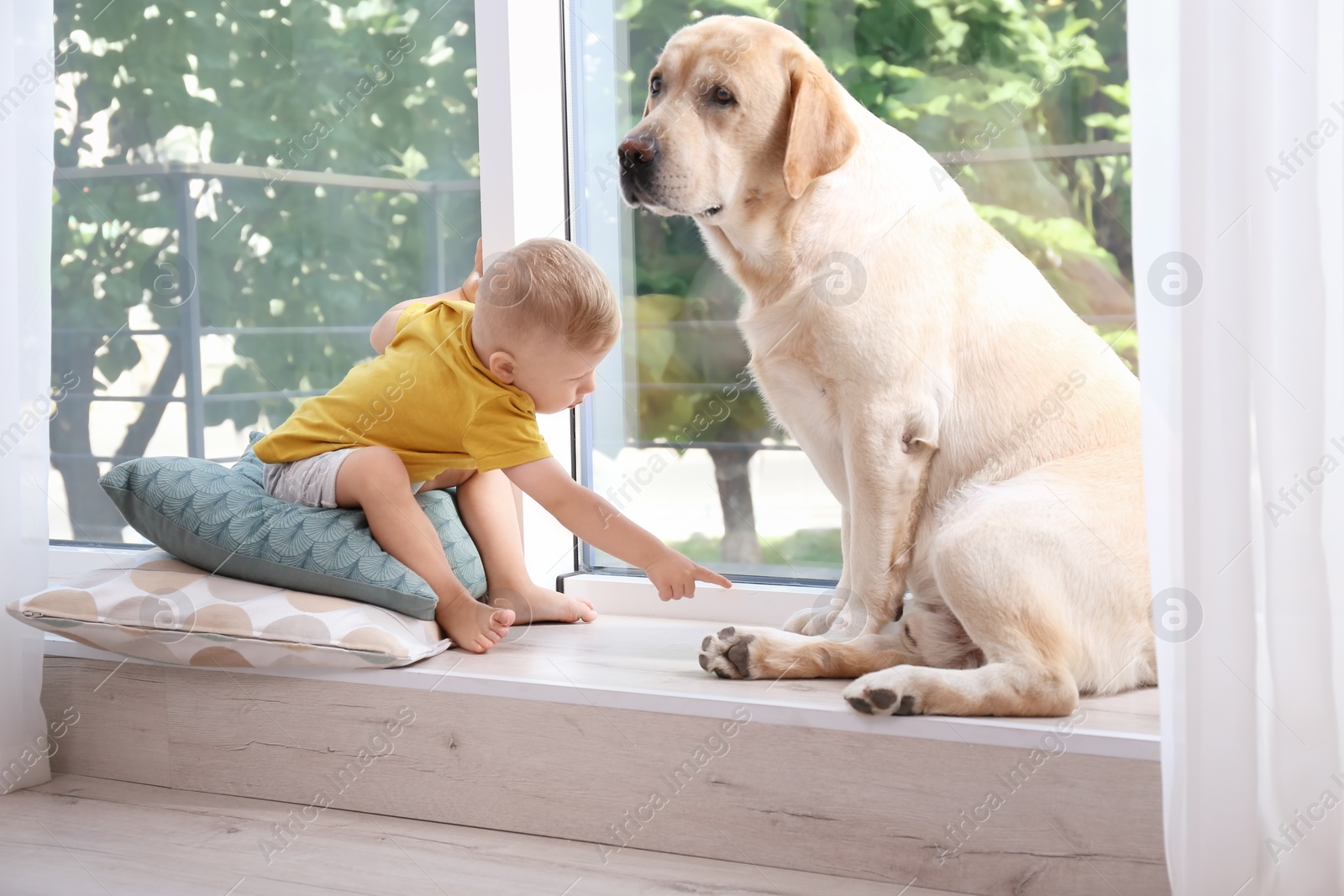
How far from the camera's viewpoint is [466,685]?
1.54m

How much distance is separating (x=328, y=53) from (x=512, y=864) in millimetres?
2017

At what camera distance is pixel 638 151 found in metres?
1.48

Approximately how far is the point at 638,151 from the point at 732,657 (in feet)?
2.34

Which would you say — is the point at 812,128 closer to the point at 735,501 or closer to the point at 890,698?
the point at 890,698

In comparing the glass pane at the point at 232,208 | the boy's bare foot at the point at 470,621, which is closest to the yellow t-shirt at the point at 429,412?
the boy's bare foot at the point at 470,621

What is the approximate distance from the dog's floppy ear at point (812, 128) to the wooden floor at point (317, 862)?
0.92 metres

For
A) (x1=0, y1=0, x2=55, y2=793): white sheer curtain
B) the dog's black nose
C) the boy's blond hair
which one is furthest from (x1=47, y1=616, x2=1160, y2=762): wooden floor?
the dog's black nose

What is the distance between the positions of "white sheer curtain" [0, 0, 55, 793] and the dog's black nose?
0.99 m

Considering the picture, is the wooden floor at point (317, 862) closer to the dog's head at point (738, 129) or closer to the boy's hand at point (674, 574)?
the boy's hand at point (674, 574)

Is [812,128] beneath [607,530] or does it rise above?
above

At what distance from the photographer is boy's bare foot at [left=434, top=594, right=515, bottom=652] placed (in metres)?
1.69

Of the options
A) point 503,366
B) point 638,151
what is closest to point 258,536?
point 503,366

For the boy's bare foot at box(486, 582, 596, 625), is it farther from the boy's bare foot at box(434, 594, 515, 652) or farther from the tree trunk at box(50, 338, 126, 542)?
the tree trunk at box(50, 338, 126, 542)

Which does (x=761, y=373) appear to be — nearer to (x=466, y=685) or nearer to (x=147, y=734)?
(x=466, y=685)
